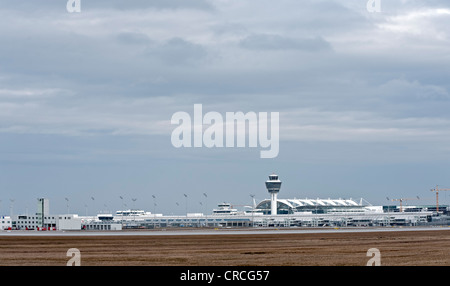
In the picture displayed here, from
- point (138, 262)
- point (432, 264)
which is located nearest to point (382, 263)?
point (432, 264)
